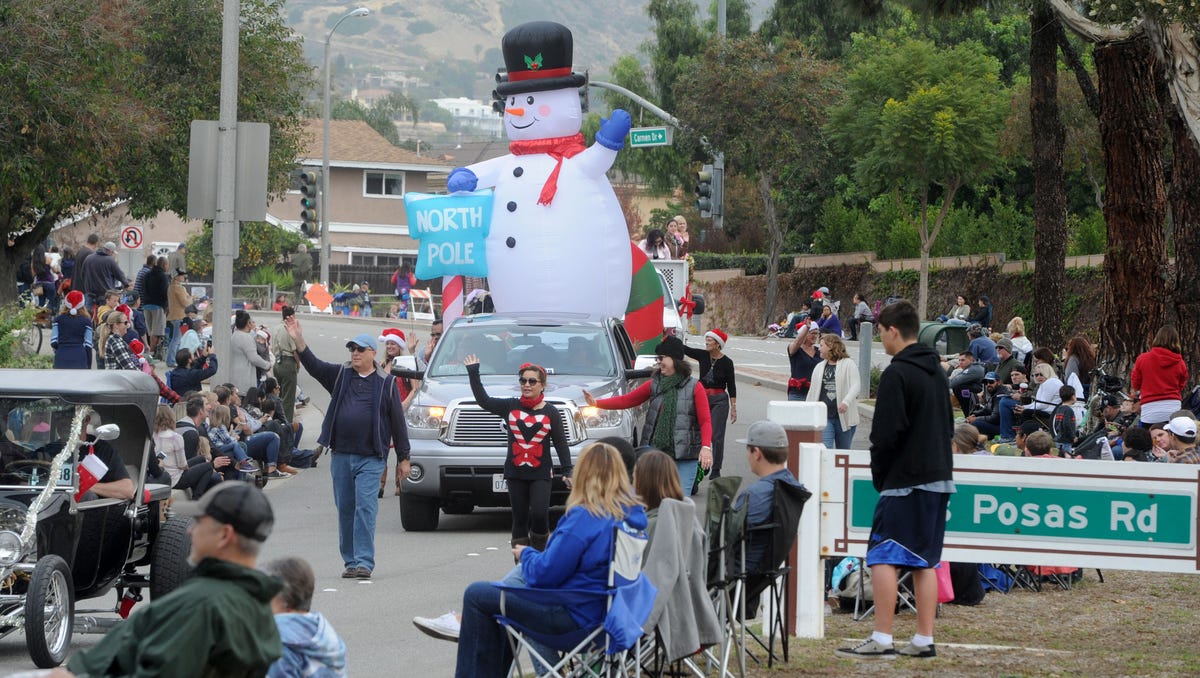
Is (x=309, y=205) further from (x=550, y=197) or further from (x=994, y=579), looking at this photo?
(x=994, y=579)

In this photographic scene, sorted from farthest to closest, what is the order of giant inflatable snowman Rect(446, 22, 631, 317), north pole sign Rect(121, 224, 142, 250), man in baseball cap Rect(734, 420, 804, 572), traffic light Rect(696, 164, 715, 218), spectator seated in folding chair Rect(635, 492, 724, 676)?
traffic light Rect(696, 164, 715, 218) → north pole sign Rect(121, 224, 142, 250) → giant inflatable snowman Rect(446, 22, 631, 317) → man in baseball cap Rect(734, 420, 804, 572) → spectator seated in folding chair Rect(635, 492, 724, 676)

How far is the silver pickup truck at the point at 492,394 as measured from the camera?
1377 centimetres

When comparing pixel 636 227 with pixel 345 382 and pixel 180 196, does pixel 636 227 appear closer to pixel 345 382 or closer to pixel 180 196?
pixel 180 196

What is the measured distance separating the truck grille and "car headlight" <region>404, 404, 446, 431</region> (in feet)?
0.63

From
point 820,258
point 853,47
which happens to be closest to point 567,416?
point 820,258

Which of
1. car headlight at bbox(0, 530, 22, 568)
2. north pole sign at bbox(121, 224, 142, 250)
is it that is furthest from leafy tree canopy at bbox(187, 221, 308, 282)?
car headlight at bbox(0, 530, 22, 568)

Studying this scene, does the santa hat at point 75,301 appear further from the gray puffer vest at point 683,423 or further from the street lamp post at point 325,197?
the street lamp post at point 325,197

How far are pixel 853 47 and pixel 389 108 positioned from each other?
352 feet

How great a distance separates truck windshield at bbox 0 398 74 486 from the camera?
29.3 feet

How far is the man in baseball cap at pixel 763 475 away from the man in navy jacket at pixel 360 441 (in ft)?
12.6

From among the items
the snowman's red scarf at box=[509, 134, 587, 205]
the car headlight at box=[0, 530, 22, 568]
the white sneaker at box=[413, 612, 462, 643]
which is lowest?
the white sneaker at box=[413, 612, 462, 643]

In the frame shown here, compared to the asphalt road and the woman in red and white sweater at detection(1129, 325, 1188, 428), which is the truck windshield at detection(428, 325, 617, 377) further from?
the woman in red and white sweater at detection(1129, 325, 1188, 428)

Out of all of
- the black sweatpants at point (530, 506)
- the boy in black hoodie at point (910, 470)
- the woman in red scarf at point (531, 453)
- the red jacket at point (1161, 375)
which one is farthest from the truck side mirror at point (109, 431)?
the red jacket at point (1161, 375)

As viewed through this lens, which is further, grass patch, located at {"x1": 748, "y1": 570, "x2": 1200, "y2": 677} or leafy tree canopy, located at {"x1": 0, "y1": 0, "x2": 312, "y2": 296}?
leafy tree canopy, located at {"x1": 0, "y1": 0, "x2": 312, "y2": 296}
